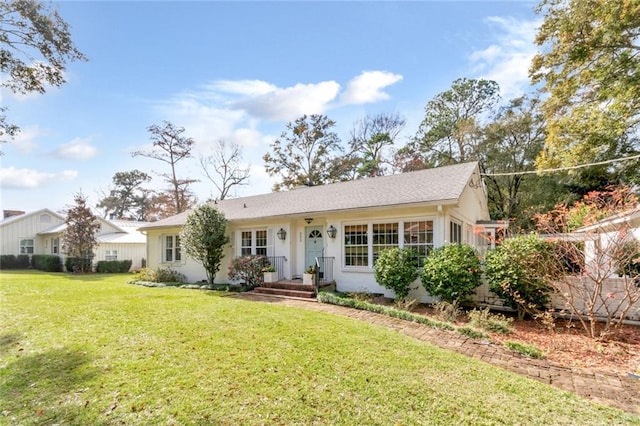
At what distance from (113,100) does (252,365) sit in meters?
9.91

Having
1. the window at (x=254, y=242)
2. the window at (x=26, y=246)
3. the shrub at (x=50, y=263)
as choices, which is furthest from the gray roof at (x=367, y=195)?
the window at (x=26, y=246)

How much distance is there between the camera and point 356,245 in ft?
34.4

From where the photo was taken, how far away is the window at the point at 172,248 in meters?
15.8

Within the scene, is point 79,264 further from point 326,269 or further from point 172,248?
point 326,269

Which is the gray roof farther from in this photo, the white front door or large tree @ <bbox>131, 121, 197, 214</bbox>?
large tree @ <bbox>131, 121, 197, 214</bbox>

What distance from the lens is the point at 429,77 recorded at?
41.3 ft

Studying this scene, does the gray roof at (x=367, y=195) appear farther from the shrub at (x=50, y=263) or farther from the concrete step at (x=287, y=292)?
the shrub at (x=50, y=263)

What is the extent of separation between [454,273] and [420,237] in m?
1.88

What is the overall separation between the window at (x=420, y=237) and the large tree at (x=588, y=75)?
9.41m

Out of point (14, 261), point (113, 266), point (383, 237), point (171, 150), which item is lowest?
point (113, 266)

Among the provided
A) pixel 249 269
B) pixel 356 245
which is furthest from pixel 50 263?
pixel 356 245

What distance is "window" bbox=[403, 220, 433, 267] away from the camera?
30.5 feet

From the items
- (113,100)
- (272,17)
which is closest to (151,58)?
(113,100)

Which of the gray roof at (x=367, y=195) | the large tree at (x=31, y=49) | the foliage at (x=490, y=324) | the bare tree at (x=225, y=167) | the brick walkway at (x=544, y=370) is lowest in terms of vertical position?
the brick walkway at (x=544, y=370)
